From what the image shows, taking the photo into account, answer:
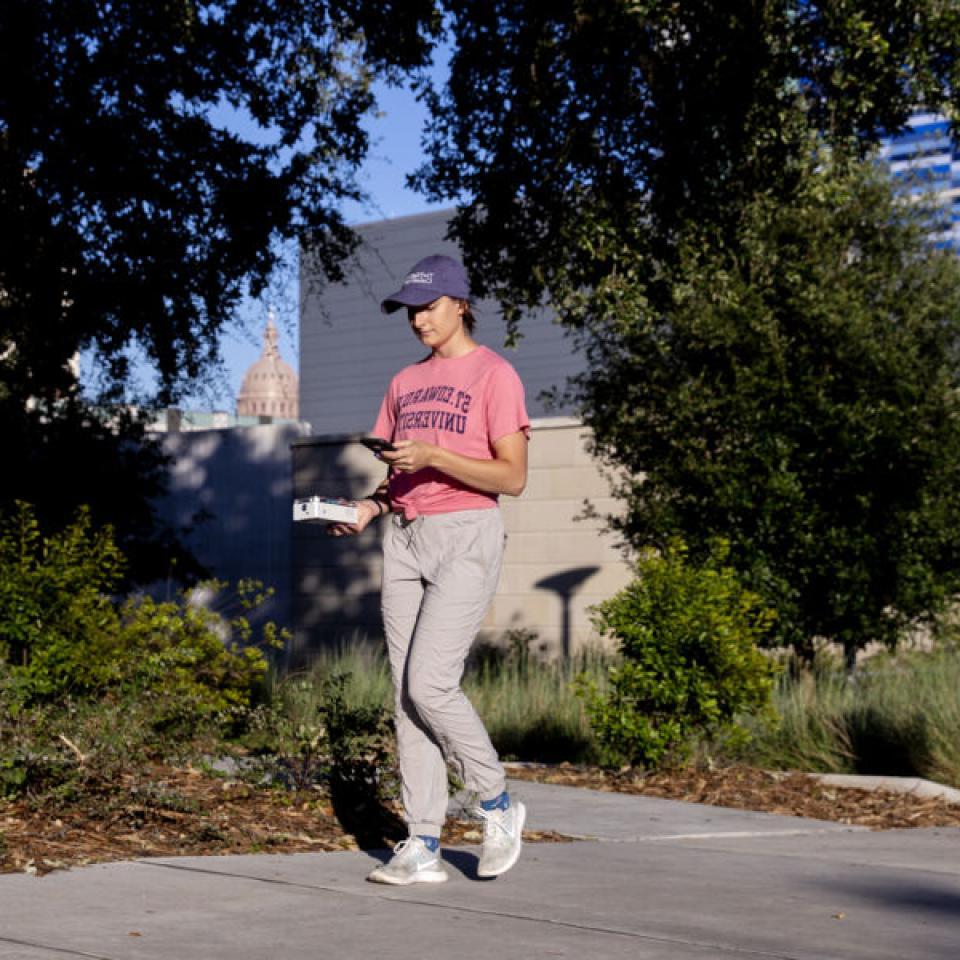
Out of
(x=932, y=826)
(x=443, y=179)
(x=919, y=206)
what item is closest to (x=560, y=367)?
(x=919, y=206)

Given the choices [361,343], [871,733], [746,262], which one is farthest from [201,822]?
[361,343]

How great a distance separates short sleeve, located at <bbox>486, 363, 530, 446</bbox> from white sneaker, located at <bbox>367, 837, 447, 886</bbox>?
137 centimetres

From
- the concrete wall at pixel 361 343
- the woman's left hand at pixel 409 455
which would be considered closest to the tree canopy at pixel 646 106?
the woman's left hand at pixel 409 455

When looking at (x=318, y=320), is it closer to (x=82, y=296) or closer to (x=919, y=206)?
(x=919, y=206)

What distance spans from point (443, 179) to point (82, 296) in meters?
2.89

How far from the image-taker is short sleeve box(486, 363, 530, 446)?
558 cm

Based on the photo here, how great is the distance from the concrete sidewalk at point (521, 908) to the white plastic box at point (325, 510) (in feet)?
3.94

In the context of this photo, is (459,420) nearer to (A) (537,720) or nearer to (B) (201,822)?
(B) (201,822)

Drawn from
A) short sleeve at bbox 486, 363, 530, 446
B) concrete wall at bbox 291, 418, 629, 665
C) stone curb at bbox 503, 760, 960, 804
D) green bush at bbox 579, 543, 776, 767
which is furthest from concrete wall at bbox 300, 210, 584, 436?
short sleeve at bbox 486, 363, 530, 446

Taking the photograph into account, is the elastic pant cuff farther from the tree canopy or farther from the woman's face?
the tree canopy

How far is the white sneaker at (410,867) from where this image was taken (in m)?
5.50

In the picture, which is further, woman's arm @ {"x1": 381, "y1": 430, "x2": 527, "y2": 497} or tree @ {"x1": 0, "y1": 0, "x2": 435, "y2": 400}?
tree @ {"x1": 0, "y1": 0, "x2": 435, "y2": 400}

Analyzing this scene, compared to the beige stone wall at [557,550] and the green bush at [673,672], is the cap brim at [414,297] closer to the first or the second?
the green bush at [673,672]

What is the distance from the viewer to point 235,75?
42.7 ft
